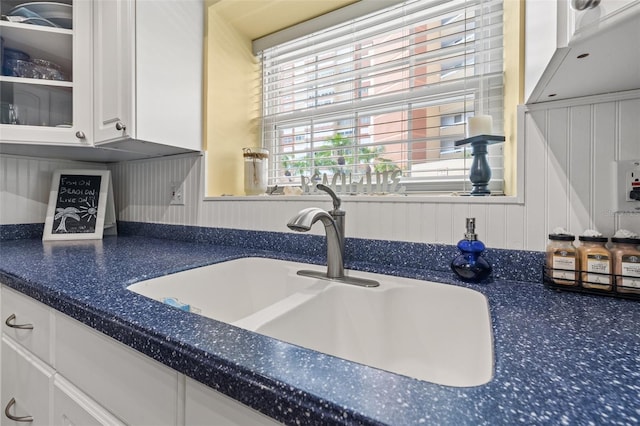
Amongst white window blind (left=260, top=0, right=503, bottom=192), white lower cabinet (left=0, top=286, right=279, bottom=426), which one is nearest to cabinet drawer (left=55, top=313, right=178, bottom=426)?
white lower cabinet (left=0, top=286, right=279, bottom=426)

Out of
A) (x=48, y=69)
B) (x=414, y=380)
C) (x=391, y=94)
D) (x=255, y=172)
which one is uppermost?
(x=48, y=69)

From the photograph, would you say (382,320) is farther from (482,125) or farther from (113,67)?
(113,67)

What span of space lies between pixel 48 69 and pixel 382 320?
1.74 m

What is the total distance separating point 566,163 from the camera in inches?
30.5

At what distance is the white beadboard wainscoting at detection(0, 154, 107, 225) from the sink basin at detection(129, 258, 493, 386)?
1300mm

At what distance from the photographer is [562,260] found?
2.27ft

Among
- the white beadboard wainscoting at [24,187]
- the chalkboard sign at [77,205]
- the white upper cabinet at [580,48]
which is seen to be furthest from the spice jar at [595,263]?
the white beadboard wainscoting at [24,187]

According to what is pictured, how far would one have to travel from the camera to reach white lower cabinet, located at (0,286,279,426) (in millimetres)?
436

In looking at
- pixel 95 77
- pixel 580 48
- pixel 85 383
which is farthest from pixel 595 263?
pixel 95 77

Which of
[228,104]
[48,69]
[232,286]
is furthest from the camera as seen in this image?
[228,104]

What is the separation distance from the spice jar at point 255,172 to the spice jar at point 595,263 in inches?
44.8

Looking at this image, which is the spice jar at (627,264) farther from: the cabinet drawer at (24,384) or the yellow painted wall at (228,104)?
the yellow painted wall at (228,104)

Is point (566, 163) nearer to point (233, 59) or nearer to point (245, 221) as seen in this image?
point (245, 221)

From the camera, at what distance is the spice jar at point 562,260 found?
683 mm
